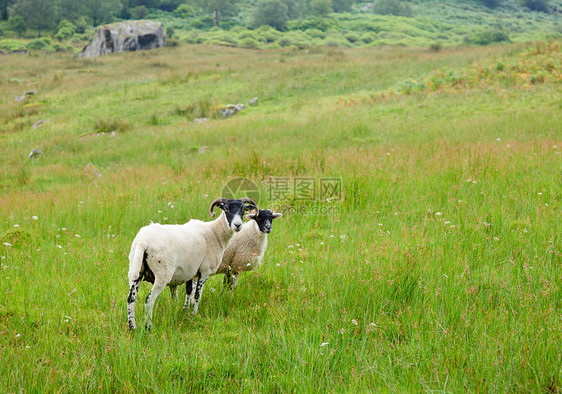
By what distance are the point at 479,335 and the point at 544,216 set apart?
146 inches

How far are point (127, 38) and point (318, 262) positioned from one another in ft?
215

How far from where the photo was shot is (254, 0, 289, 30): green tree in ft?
328

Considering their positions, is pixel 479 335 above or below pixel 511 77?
below

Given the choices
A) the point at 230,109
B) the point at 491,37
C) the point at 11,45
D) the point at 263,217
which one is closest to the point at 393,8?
the point at 491,37

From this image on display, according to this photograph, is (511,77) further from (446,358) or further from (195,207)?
(446,358)

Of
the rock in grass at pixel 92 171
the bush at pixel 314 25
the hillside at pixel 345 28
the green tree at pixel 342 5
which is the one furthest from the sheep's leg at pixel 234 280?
the green tree at pixel 342 5

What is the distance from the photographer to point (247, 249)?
5.89 m

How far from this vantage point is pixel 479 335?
3.79 m

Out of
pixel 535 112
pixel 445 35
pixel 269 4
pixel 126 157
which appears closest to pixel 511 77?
pixel 535 112

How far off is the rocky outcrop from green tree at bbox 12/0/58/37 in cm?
3307

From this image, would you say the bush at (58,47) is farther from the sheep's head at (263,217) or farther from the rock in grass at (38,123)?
the sheep's head at (263,217)

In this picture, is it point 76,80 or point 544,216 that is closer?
point 544,216

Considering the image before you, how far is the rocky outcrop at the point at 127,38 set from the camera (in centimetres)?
5972

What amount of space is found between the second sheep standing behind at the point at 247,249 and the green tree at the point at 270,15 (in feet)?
341
